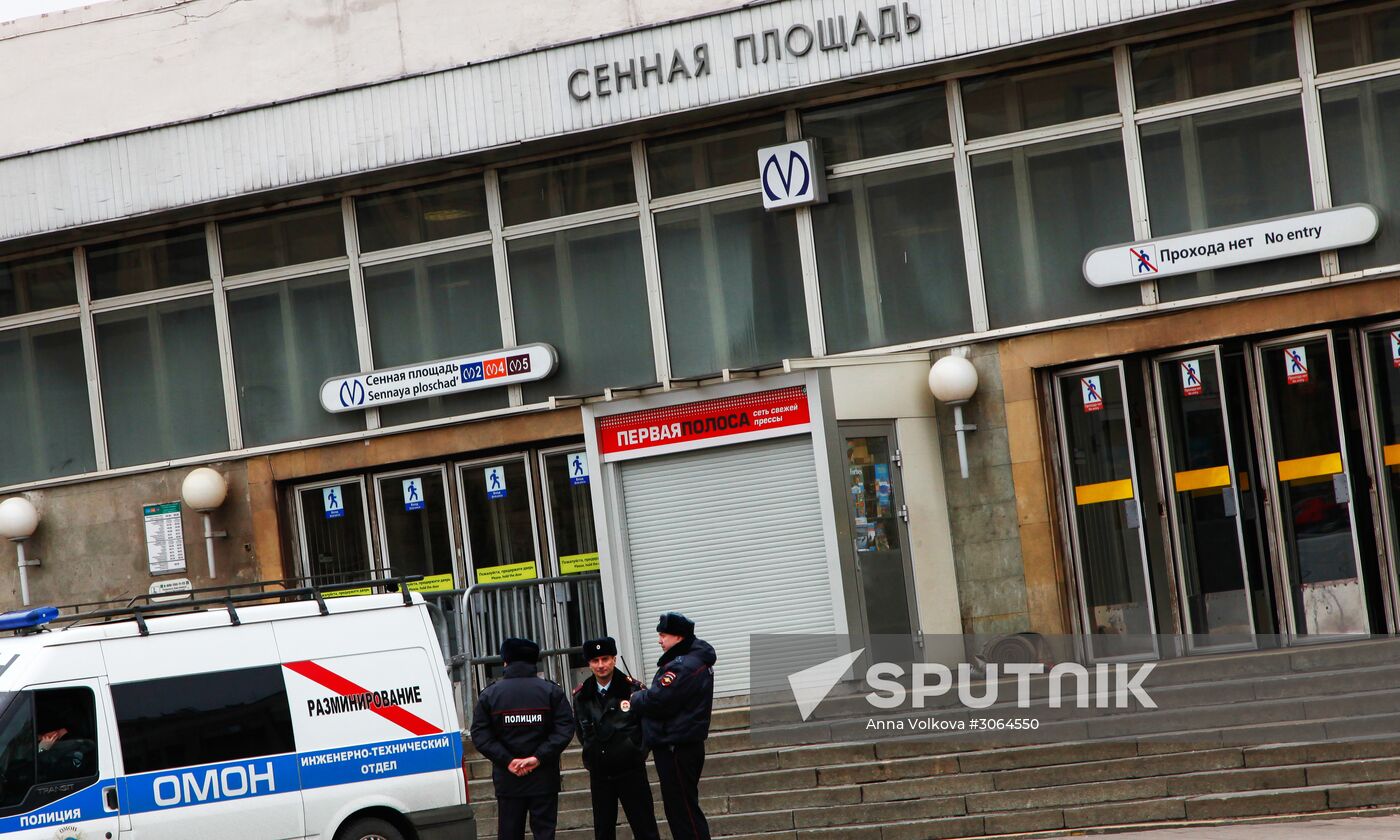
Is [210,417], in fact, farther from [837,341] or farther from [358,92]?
[837,341]

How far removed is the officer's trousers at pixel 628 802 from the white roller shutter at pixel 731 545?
429cm

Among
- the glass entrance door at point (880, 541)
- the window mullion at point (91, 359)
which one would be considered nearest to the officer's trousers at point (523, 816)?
the glass entrance door at point (880, 541)

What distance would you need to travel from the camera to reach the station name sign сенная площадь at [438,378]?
56.5ft

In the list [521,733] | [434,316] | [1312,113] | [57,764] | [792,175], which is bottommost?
[521,733]

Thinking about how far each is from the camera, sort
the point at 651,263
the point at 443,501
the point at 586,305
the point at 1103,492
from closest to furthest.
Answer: the point at 1103,492
the point at 651,263
the point at 586,305
the point at 443,501

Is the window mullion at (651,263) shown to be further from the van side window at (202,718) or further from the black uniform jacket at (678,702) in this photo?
the van side window at (202,718)

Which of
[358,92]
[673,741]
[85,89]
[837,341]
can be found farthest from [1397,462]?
[85,89]

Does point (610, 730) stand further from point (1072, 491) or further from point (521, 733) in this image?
point (1072, 491)

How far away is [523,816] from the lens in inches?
417

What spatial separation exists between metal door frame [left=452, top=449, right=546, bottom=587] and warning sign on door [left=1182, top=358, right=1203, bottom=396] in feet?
21.3

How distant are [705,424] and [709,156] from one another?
3082 mm

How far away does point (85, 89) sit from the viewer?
18.8 m

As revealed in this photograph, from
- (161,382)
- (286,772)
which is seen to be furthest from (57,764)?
(161,382)

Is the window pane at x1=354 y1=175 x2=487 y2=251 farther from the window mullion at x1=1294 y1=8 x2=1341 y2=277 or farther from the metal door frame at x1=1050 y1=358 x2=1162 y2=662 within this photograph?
the window mullion at x1=1294 y1=8 x2=1341 y2=277
